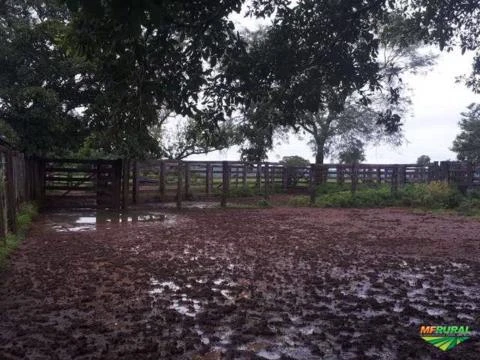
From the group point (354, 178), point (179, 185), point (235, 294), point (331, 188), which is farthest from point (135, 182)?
point (331, 188)

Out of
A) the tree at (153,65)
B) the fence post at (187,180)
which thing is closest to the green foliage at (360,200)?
the fence post at (187,180)

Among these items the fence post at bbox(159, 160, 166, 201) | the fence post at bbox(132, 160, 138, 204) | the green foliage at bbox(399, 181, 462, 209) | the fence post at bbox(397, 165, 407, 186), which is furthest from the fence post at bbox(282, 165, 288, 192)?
the fence post at bbox(132, 160, 138, 204)

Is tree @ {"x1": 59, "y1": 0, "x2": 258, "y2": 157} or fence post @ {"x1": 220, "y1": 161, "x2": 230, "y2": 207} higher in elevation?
tree @ {"x1": 59, "y1": 0, "x2": 258, "y2": 157}

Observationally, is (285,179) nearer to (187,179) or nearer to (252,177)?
(252,177)

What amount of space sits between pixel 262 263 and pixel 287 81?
9.95 ft

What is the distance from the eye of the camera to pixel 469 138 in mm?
41094

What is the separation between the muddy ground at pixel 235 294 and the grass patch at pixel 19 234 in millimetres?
189

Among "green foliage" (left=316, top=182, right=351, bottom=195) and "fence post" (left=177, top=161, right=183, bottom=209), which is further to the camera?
"green foliage" (left=316, top=182, right=351, bottom=195)

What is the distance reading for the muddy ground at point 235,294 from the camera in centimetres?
442

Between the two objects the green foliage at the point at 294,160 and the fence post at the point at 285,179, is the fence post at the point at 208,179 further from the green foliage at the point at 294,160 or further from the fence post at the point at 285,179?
the green foliage at the point at 294,160

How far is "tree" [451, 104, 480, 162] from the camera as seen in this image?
1594 inches

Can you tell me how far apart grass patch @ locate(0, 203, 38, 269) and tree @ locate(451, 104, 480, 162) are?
3587 cm

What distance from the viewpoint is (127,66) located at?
595cm

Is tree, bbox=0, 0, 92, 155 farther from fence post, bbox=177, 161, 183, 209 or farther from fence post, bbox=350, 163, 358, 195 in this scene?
fence post, bbox=350, 163, 358, 195
